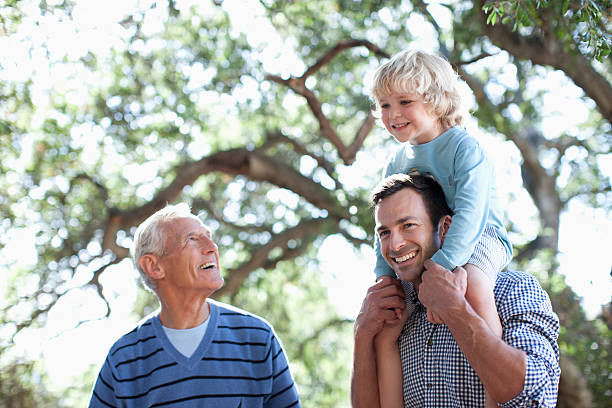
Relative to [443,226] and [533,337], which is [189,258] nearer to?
[443,226]

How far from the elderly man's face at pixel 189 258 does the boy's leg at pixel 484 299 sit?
112 centimetres

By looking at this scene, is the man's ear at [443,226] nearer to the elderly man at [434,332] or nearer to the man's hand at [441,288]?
the elderly man at [434,332]

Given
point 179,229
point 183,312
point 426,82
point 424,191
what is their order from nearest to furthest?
point 424,191 < point 426,82 < point 183,312 < point 179,229

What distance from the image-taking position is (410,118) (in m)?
2.76

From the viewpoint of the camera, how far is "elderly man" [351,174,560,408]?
7.37 ft

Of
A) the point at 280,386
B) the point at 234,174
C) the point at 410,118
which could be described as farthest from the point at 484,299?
the point at 234,174

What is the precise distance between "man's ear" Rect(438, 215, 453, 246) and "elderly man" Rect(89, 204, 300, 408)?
0.92 m

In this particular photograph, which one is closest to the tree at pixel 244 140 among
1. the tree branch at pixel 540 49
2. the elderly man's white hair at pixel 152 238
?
the tree branch at pixel 540 49

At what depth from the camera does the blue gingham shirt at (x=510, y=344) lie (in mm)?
2275

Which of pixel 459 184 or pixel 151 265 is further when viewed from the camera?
pixel 151 265

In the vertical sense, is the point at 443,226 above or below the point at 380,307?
above

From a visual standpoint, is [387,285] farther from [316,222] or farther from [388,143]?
[388,143]

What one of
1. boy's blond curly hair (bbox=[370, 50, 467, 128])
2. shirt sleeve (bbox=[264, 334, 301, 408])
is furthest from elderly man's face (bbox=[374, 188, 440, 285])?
shirt sleeve (bbox=[264, 334, 301, 408])

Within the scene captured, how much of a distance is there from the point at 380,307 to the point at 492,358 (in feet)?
1.71
